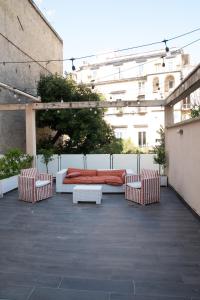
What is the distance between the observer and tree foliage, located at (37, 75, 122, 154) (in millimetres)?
13828

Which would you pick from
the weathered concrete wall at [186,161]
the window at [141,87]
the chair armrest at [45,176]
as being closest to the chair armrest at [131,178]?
the weathered concrete wall at [186,161]

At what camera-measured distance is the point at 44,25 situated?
54.7 feet

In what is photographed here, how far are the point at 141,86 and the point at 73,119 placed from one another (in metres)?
17.5

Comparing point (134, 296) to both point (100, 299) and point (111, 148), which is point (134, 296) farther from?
point (111, 148)

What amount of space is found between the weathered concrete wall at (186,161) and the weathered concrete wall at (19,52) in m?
6.64

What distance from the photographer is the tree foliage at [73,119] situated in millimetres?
13828

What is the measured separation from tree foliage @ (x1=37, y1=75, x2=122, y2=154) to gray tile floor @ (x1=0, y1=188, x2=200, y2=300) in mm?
7079

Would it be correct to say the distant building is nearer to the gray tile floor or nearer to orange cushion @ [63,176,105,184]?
orange cushion @ [63,176,105,184]

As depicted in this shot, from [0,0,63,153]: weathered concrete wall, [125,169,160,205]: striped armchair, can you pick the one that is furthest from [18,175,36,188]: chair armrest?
[0,0,63,153]: weathered concrete wall

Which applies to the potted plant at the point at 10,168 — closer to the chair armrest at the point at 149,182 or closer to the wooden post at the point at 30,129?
the wooden post at the point at 30,129

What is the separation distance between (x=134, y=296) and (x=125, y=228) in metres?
2.44

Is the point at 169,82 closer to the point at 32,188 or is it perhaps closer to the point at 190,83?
the point at 190,83

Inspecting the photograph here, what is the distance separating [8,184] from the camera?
9359 mm

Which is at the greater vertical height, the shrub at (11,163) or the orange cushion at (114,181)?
the shrub at (11,163)
